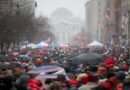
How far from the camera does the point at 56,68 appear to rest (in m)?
17.7

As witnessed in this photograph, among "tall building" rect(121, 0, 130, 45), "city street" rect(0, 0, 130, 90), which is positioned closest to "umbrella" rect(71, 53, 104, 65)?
"city street" rect(0, 0, 130, 90)

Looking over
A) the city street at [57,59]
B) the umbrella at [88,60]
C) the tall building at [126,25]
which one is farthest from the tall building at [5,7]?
the umbrella at [88,60]

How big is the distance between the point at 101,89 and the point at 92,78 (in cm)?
224

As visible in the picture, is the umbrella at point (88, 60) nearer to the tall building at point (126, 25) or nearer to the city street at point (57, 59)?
the city street at point (57, 59)

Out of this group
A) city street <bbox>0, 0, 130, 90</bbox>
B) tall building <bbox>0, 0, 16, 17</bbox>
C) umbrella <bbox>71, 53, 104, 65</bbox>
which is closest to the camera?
city street <bbox>0, 0, 130, 90</bbox>

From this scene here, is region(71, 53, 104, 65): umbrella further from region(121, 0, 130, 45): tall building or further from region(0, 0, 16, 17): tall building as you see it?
region(121, 0, 130, 45): tall building

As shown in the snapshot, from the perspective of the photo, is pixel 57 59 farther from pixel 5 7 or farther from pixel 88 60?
pixel 5 7

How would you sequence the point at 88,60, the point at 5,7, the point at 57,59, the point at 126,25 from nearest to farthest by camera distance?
the point at 88,60, the point at 57,59, the point at 5,7, the point at 126,25

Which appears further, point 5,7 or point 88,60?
point 5,7

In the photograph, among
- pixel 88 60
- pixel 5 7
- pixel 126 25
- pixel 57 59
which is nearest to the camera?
pixel 88 60

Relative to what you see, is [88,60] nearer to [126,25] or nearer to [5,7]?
[5,7]

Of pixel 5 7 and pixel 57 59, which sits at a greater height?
pixel 5 7

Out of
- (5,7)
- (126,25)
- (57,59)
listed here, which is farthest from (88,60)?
(126,25)

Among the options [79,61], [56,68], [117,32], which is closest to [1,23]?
[79,61]
